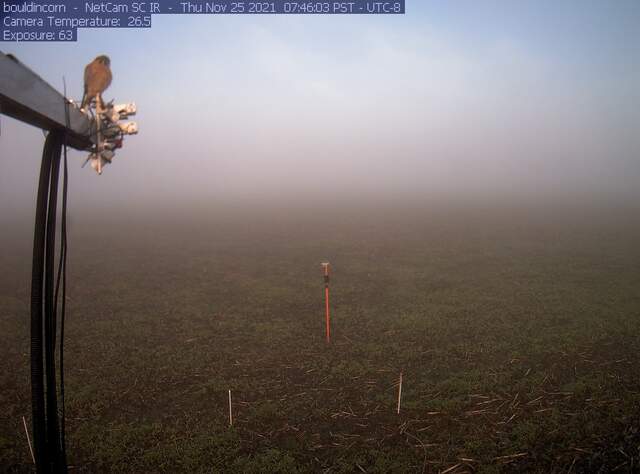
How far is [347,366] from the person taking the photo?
25.7 ft

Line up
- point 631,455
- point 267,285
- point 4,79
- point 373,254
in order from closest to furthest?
point 4,79 < point 631,455 < point 267,285 < point 373,254

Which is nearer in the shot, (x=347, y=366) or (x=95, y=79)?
(x=95, y=79)

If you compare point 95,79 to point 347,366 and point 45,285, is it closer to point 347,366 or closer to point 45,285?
point 45,285

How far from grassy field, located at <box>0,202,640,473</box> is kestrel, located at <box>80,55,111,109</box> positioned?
4563mm

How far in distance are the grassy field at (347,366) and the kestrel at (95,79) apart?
4.56 meters

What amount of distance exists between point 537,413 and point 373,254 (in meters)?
13.5

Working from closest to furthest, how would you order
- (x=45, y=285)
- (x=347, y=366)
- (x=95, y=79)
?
(x=45, y=285), (x=95, y=79), (x=347, y=366)

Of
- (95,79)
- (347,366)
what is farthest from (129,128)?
(347,366)

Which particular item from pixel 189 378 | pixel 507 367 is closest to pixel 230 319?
pixel 189 378

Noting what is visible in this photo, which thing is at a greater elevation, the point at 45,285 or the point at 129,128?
the point at 129,128

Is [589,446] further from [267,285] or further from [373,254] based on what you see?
[373,254]

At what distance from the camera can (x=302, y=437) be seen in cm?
571

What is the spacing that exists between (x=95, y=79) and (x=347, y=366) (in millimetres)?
6620

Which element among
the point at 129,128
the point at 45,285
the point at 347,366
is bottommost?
the point at 347,366
